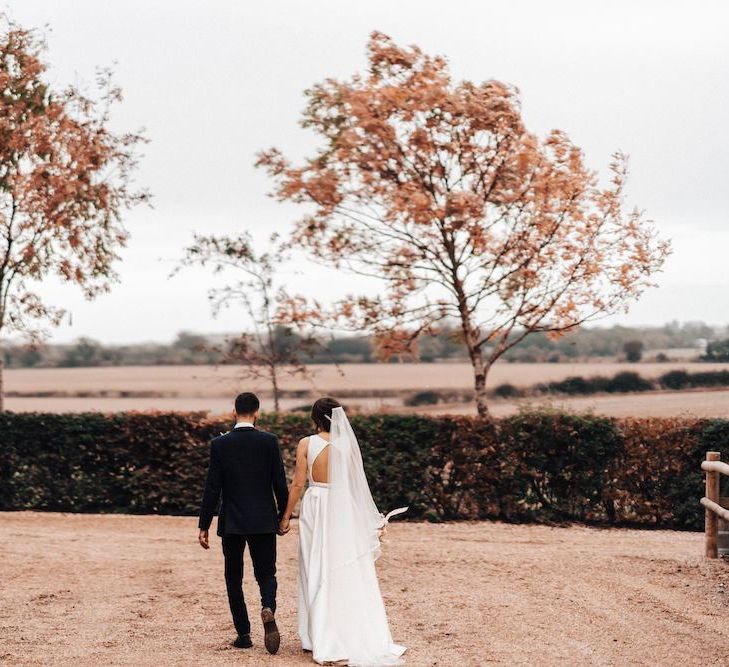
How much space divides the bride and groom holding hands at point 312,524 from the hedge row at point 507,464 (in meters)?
8.54

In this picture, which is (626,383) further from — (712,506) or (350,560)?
(350,560)

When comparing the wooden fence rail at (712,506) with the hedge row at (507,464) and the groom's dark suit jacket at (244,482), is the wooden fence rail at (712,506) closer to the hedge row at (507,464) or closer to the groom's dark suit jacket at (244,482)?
the hedge row at (507,464)

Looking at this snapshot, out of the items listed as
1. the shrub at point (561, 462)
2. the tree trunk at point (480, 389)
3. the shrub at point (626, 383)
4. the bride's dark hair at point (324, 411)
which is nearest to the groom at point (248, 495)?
the bride's dark hair at point (324, 411)

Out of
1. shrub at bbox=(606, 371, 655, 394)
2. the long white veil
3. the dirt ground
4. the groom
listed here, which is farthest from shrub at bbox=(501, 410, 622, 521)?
shrub at bbox=(606, 371, 655, 394)

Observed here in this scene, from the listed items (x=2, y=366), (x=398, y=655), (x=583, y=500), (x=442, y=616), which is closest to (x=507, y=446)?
(x=583, y=500)

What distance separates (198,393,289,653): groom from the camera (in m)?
8.66

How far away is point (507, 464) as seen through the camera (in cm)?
1719

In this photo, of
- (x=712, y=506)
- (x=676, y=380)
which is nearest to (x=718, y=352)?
(x=676, y=380)

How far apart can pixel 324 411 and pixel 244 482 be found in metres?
0.85

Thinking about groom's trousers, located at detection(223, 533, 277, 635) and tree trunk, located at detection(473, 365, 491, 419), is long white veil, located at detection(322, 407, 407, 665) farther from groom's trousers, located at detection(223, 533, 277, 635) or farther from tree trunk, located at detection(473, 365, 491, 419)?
tree trunk, located at detection(473, 365, 491, 419)

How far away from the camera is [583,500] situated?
17156mm

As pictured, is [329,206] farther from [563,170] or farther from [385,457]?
[385,457]

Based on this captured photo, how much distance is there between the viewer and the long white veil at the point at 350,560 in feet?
28.2

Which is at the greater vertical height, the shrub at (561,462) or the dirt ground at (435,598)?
the shrub at (561,462)
